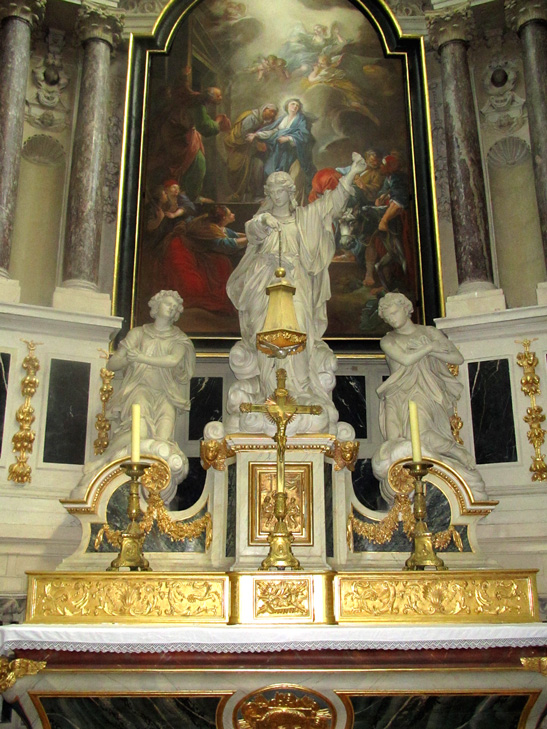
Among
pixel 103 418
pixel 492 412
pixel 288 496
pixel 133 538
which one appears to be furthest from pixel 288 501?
pixel 492 412

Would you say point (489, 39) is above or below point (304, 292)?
above

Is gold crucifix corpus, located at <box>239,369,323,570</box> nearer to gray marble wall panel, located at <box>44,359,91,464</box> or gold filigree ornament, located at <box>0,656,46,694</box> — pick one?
gold filigree ornament, located at <box>0,656,46,694</box>

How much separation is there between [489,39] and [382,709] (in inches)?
299

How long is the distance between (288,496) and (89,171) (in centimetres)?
442

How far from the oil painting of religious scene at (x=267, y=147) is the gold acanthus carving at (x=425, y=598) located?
3985 millimetres

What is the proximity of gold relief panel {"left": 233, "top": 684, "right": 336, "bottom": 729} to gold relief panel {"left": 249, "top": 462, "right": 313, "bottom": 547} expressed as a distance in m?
1.44

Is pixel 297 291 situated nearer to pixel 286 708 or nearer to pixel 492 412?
pixel 492 412

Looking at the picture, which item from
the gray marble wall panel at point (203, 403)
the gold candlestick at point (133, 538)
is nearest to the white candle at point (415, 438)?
the gold candlestick at point (133, 538)

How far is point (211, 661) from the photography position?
14.1 feet

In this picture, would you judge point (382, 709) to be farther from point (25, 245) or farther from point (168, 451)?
point (25, 245)

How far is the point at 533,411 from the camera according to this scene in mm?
7242

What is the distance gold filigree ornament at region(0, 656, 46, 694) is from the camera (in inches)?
166

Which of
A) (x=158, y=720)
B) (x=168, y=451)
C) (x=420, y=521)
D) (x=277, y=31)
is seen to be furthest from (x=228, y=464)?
(x=277, y=31)

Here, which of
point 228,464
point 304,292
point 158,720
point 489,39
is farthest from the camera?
point 489,39
